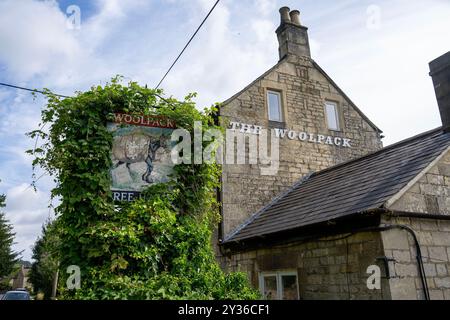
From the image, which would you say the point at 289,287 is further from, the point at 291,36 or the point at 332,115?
the point at 291,36

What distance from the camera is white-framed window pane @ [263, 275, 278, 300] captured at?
816cm

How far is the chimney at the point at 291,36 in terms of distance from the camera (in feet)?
41.8

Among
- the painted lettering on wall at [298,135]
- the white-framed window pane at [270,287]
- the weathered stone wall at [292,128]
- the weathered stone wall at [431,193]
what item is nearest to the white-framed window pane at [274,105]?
the weathered stone wall at [292,128]

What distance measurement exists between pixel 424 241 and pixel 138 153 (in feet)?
17.0

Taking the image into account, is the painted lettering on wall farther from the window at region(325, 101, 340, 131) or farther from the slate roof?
the slate roof

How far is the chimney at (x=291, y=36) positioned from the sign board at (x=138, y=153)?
8.05m

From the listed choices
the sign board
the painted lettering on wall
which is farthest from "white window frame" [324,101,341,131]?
the sign board

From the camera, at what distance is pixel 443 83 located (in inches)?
319

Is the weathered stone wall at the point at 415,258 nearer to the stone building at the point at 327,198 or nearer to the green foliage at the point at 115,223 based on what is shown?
the stone building at the point at 327,198

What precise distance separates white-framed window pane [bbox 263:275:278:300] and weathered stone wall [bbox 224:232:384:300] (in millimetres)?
222

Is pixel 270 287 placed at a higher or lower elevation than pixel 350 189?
lower

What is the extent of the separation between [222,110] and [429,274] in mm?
6993

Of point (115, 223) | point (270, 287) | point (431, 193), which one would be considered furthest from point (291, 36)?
point (115, 223)
